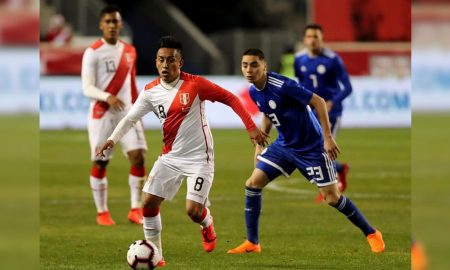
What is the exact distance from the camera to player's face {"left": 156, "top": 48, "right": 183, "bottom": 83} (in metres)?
6.42

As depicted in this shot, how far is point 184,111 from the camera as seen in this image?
21.6 feet

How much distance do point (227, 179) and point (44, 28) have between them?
14699 millimetres

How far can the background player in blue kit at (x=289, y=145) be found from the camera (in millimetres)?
6855

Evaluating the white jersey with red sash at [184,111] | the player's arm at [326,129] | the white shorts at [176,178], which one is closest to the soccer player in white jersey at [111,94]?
the white jersey with red sash at [184,111]

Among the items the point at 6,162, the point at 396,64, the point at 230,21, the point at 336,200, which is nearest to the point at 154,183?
the point at 336,200

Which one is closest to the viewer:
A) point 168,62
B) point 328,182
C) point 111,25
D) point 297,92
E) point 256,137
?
point 256,137

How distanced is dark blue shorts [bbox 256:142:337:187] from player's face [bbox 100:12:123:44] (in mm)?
2879

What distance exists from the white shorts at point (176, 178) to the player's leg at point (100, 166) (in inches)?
114

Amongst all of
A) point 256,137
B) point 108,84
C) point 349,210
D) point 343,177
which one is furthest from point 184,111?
point 343,177

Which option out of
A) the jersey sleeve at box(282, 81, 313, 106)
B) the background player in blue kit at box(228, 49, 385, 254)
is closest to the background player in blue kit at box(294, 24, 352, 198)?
the background player in blue kit at box(228, 49, 385, 254)

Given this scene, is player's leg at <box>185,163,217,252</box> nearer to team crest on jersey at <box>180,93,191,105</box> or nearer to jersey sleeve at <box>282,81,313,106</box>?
team crest on jersey at <box>180,93,191,105</box>

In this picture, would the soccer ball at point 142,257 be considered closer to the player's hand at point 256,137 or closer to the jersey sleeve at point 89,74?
the player's hand at point 256,137

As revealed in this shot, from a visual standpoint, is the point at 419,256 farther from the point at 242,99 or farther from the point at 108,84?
the point at 242,99

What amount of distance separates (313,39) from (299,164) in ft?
13.8
